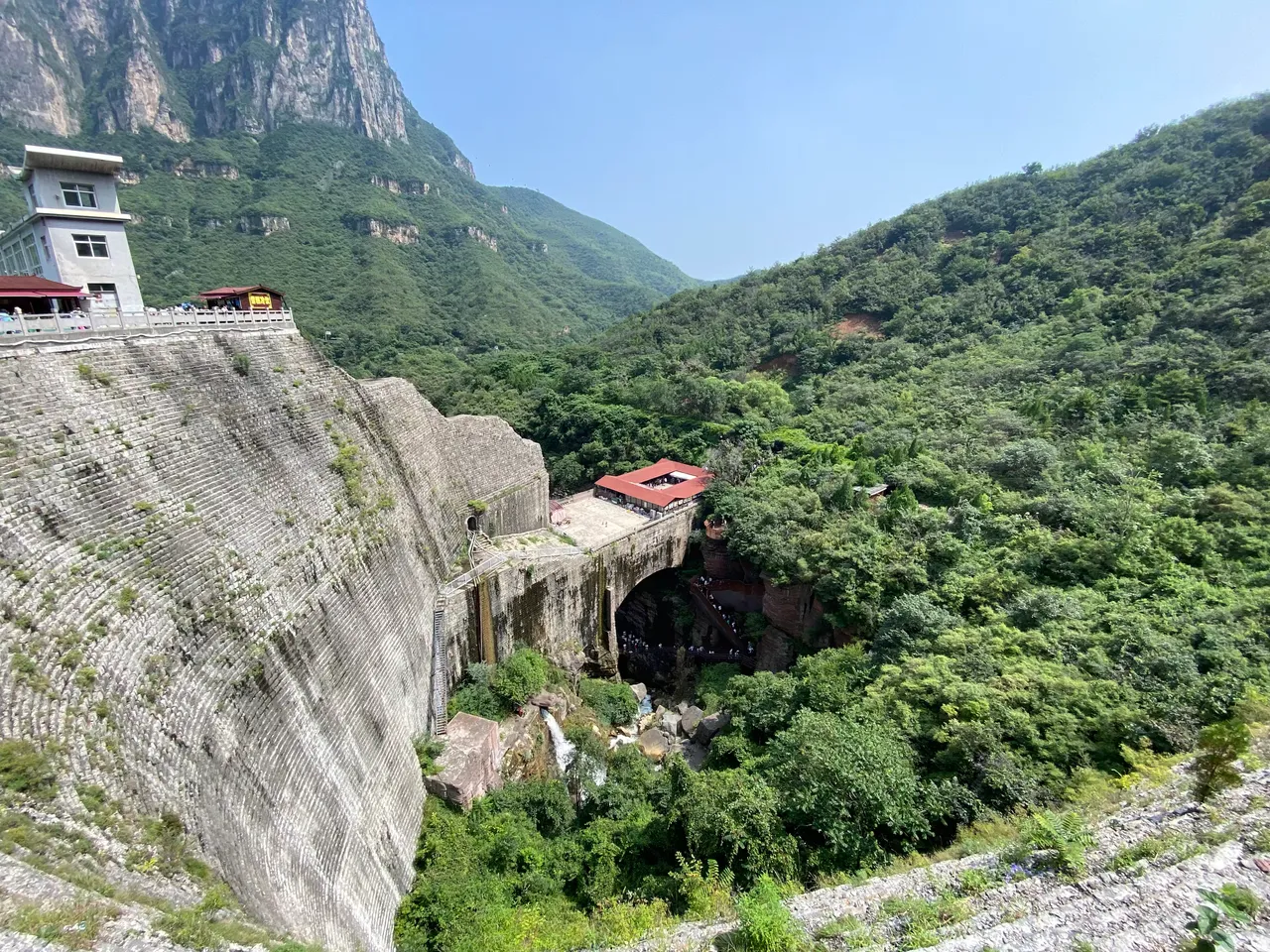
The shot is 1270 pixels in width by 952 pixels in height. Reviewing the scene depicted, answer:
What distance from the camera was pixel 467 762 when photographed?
52.0ft

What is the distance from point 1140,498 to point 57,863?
27692 mm

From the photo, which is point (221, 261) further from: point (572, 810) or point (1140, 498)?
point (1140, 498)

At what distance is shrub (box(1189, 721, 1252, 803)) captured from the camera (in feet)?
27.8

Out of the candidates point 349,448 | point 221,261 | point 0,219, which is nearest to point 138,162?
point 221,261

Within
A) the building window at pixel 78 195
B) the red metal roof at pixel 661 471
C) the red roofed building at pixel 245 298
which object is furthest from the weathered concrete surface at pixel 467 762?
the red metal roof at pixel 661 471

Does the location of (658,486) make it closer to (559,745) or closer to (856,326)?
(559,745)

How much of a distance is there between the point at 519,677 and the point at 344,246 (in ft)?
335

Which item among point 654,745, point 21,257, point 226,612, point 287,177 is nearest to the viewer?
point 226,612

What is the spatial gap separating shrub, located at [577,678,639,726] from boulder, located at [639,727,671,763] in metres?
0.94

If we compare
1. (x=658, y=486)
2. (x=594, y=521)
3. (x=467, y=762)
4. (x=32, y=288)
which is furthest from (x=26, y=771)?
(x=658, y=486)

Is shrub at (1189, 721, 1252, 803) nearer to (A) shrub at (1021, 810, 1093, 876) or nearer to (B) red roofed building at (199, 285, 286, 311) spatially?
(A) shrub at (1021, 810, 1093, 876)

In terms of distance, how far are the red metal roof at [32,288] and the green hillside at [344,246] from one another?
2006 inches

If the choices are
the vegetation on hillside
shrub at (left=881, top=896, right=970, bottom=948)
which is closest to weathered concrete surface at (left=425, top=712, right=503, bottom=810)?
the vegetation on hillside

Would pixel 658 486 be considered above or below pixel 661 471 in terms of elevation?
below
